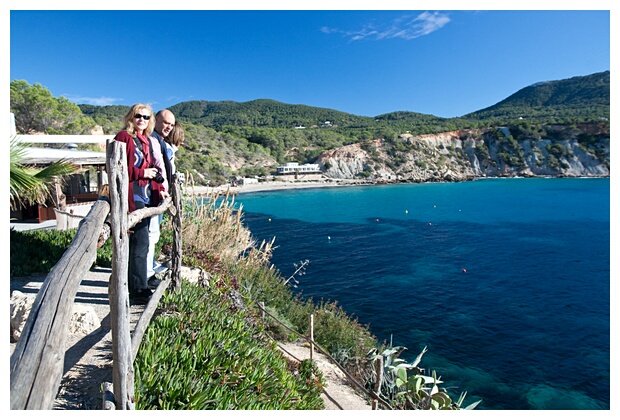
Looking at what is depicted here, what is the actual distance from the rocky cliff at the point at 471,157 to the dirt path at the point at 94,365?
57576mm

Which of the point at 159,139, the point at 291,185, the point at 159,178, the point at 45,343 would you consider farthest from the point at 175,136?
the point at 291,185

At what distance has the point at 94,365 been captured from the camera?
2.90 meters

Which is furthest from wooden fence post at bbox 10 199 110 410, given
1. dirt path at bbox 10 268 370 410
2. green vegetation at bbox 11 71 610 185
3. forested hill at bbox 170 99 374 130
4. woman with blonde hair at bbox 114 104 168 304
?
forested hill at bbox 170 99 374 130

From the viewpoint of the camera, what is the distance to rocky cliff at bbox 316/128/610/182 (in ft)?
208

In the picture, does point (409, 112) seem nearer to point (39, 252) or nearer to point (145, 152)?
point (39, 252)

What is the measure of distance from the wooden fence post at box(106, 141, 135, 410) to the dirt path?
44 cm

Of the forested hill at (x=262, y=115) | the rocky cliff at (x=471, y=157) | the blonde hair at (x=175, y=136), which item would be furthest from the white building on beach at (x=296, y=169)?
the blonde hair at (x=175, y=136)

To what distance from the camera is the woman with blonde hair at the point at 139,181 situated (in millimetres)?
3580

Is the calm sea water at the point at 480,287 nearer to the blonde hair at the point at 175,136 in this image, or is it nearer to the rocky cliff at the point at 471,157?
the blonde hair at the point at 175,136

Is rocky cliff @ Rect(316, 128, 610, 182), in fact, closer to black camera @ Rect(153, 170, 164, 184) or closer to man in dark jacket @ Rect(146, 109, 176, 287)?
man in dark jacket @ Rect(146, 109, 176, 287)

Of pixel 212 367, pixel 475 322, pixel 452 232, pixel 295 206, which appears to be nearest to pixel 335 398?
pixel 212 367

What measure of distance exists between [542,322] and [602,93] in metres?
102
